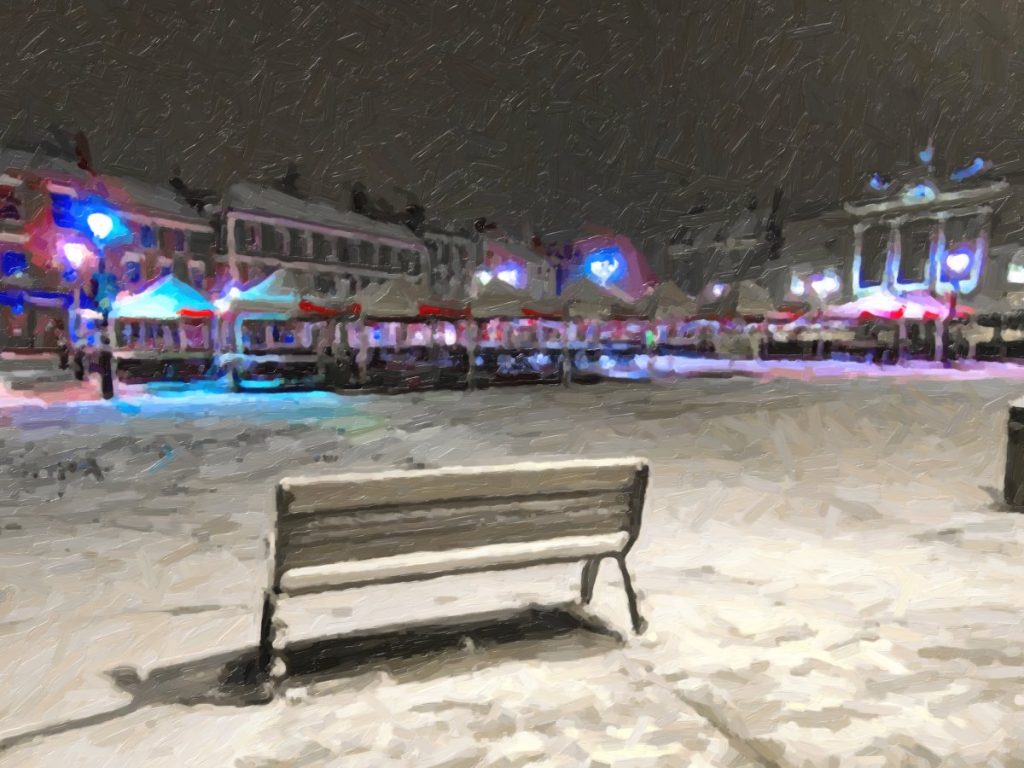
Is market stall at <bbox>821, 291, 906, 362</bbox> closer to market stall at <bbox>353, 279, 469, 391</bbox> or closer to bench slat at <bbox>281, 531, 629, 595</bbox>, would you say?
market stall at <bbox>353, 279, 469, 391</bbox>

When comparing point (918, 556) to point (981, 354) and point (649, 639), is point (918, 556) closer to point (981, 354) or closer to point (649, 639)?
point (649, 639)

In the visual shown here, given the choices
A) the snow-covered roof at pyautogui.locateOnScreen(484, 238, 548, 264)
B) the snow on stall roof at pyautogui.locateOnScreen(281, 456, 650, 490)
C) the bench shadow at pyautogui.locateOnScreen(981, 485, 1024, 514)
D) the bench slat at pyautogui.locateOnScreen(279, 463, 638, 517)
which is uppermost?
the snow-covered roof at pyautogui.locateOnScreen(484, 238, 548, 264)

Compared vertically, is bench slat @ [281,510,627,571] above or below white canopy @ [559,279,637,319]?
below

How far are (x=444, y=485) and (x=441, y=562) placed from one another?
362mm

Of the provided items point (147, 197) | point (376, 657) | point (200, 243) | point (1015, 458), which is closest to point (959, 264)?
point (1015, 458)

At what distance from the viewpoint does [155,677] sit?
3.47 metres

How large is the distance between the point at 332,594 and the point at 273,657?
926 millimetres

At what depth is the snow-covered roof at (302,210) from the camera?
42812 millimetres

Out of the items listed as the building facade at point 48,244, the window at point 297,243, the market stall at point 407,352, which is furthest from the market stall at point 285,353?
the window at point 297,243

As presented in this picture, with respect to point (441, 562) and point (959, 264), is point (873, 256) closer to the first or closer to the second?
point (959, 264)

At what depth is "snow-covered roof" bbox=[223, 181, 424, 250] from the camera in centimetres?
4281

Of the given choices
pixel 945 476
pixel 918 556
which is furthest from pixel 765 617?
pixel 945 476

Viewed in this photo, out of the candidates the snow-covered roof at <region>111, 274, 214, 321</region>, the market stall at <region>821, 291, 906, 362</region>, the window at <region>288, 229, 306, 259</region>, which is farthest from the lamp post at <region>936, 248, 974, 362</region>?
the snow-covered roof at <region>111, 274, 214, 321</region>

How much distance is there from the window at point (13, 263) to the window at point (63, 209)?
2.33 m
